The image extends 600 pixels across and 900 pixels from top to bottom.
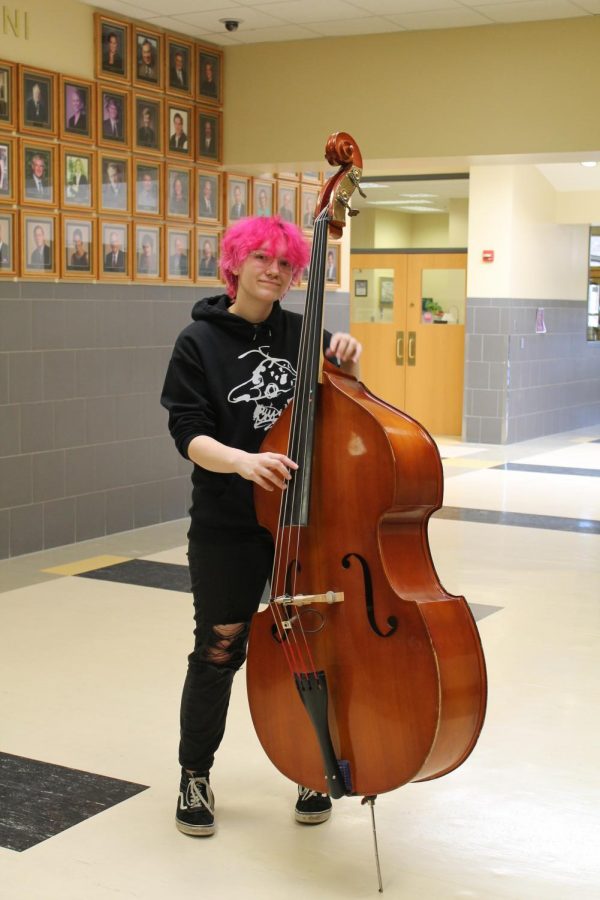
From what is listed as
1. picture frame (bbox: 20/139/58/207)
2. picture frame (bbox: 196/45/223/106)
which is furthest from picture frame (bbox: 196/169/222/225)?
picture frame (bbox: 20/139/58/207)

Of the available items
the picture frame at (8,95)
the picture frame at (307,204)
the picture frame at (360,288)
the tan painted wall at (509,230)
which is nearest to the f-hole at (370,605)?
Result: the picture frame at (8,95)

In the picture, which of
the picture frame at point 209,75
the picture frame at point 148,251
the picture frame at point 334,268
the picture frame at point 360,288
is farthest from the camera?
the picture frame at point 360,288

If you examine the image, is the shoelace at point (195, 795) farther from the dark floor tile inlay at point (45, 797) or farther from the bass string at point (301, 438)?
the bass string at point (301, 438)

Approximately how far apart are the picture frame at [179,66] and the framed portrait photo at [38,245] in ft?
4.16

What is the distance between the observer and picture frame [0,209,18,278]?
5.77 meters

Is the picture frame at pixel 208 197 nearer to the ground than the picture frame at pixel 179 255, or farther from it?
farther from it

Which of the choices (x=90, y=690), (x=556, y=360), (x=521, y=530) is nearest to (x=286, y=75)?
(x=521, y=530)

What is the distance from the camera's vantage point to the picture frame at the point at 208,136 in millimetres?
7000

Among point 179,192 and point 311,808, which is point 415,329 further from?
point 311,808

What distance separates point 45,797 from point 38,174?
12.3 feet

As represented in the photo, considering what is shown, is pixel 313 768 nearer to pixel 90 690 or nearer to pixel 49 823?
pixel 49 823

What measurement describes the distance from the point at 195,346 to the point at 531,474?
654 centimetres

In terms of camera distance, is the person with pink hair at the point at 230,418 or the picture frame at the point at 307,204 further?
the picture frame at the point at 307,204

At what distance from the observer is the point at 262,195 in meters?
7.51
